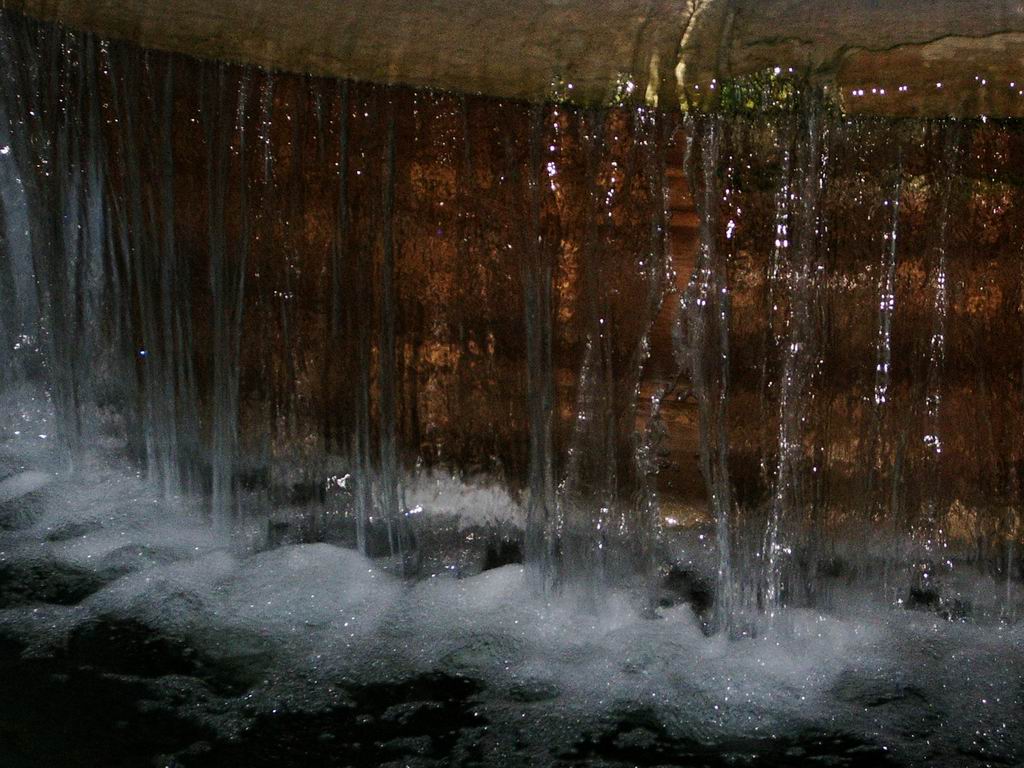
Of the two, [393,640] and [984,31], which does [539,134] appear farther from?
[393,640]

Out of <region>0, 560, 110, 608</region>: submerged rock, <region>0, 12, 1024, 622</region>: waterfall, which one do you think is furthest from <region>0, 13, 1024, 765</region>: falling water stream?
<region>0, 560, 110, 608</region>: submerged rock

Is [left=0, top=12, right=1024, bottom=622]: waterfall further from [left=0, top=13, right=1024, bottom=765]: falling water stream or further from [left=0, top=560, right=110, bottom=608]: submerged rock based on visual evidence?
[left=0, top=560, right=110, bottom=608]: submerged rock

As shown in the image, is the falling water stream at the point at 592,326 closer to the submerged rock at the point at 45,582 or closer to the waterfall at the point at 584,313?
the waterfall at the point at 584,313

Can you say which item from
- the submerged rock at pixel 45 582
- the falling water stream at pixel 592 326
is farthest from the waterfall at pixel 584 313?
the submerged rock at pixel 45 582

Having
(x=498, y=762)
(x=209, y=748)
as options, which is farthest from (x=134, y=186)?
(x=498, y=762)

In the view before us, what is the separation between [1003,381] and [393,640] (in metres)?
1.71

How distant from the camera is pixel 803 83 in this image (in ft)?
11.1

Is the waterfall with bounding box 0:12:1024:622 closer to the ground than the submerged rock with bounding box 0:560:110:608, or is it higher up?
higher up

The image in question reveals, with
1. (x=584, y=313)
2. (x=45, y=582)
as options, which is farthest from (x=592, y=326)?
(x=45, y=582)

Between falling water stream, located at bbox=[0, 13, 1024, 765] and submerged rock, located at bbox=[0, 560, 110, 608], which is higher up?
falling water stream, located at bbox=[0, 13, 1024, 765]

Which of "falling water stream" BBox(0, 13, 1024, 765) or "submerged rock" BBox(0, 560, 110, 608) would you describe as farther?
"submerged rock" BBox(0, 560, 110, 608)

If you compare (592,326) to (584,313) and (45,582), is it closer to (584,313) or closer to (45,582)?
(584,313)

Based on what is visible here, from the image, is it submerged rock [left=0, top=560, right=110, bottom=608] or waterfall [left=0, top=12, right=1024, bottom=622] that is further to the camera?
submerged rock [left=0, top=560, right=110, bottom=608]

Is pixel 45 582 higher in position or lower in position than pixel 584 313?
lower
